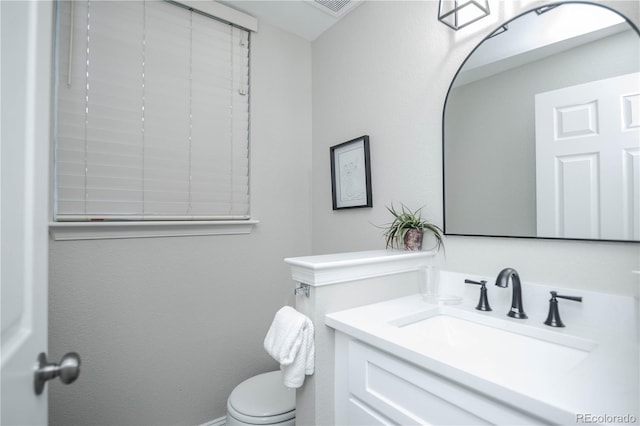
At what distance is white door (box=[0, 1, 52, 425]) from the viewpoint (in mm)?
429

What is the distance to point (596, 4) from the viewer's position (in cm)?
94

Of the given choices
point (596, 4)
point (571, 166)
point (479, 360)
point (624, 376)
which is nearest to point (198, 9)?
point (596, 4)

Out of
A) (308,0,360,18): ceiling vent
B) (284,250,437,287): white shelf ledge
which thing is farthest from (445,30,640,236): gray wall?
(308,0,360,18): ceiling vent

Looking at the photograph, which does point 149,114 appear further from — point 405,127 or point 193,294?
point 405,127

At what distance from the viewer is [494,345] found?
3.18 feet

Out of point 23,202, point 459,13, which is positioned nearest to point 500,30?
point 459,13

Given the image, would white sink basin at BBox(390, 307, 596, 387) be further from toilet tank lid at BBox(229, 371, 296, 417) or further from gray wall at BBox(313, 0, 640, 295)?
toilet tank lid at BBox(229, 371, 296, 417)

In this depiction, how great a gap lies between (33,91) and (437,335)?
123 cm

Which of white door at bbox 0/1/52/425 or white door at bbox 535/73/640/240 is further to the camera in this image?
white door at bbox 535/73/640/240

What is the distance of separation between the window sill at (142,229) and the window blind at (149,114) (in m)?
0.04

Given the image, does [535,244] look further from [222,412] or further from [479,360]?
[222,412]

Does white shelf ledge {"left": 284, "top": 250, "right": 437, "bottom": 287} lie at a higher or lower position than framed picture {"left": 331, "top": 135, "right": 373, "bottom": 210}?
lower

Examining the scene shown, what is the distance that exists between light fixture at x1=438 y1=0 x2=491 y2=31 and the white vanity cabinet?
1.28 m

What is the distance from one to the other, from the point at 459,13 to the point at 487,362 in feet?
4.42
